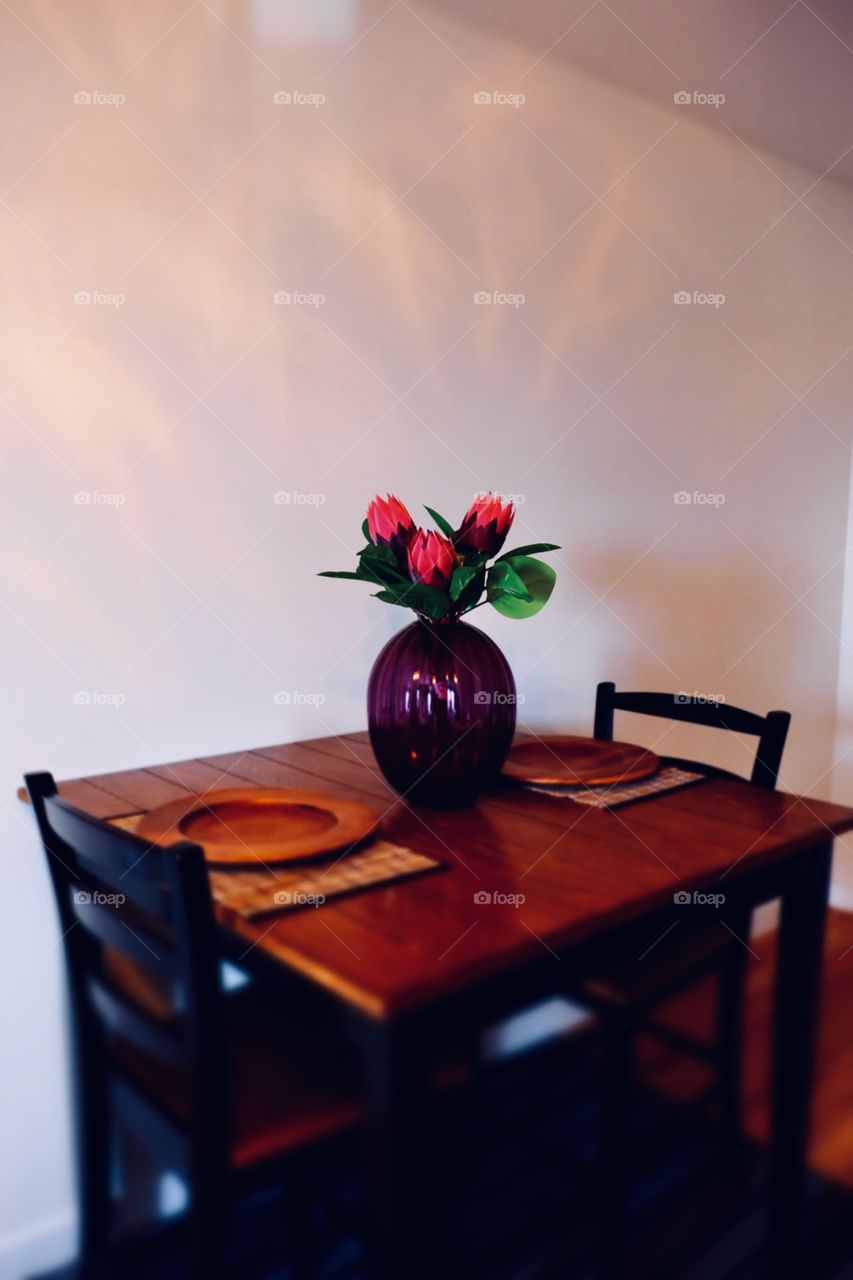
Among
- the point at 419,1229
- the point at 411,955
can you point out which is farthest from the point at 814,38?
the point at 419,1229

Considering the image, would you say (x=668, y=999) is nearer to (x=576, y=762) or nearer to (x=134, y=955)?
(x=576, y=762)

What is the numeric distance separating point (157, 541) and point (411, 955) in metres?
0.92

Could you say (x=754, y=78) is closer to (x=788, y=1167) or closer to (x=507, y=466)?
(x=507, y=466)

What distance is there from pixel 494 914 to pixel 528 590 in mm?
497

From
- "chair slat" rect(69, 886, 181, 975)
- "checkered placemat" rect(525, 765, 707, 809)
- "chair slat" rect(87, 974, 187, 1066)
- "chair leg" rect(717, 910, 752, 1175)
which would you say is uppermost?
"checkered placemat" rect(525, 765, 707, 809)

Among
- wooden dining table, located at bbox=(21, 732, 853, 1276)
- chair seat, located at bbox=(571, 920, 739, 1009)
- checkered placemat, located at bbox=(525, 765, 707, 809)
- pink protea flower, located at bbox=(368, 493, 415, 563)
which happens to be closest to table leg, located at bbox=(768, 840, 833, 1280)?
wooden dining table, located at bbox=(21, 732, 853, 1276)

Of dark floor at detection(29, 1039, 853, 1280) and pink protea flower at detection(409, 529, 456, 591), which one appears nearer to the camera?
pink protea flower at detection(409, 529, 456, 591)

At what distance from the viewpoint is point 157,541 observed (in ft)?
4.97

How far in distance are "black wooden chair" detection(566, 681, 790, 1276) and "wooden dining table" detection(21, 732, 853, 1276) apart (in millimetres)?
105

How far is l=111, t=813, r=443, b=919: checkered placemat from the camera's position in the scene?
3.07 ft

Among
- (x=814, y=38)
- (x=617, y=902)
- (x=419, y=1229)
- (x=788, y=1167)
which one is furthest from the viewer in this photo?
(x=814, y=38)

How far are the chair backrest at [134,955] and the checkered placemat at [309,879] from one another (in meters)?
0.06

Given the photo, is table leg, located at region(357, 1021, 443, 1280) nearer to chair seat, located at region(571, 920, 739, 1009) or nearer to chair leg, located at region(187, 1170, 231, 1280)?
chair leg, located at region(187, 1170, 231, 1280)

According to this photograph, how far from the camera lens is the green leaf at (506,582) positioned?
127 centimetres
